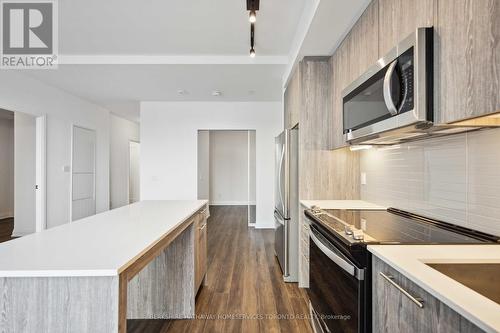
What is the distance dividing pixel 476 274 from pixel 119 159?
831 cm

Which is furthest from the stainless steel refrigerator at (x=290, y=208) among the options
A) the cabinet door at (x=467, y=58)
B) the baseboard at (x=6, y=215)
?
the baseboard at (x=6, y=215)

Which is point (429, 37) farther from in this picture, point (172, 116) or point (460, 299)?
point (172, 116)

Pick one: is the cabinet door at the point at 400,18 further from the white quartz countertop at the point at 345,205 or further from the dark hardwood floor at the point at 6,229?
the dark hardwood floor at the point at 6,229

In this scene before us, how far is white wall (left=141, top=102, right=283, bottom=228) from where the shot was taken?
5.67 m

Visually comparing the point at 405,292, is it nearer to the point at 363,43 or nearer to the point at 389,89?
the point at 389,89

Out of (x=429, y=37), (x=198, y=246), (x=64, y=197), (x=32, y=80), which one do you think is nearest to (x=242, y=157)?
(x=64, y=197)

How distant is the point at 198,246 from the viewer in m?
2.61

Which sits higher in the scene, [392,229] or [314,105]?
[314,105]

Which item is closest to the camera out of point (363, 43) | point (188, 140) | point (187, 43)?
point (363, 43)

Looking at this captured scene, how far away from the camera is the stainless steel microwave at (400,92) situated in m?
1.25

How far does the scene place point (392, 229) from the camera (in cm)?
154

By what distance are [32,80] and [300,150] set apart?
14.2 feet

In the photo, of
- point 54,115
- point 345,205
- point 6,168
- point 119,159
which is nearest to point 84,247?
point 345,205

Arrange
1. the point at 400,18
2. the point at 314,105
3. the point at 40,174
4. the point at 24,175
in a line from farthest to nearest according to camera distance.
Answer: the point at 24,175
the point at 40,174
the point at 314,105
the point at 400,18
